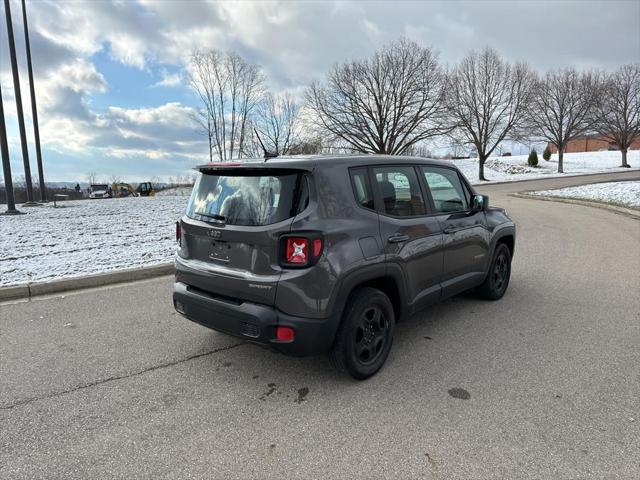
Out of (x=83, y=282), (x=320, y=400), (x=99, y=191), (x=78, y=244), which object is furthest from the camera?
(x=99, y=191)

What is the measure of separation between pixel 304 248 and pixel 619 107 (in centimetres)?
5347

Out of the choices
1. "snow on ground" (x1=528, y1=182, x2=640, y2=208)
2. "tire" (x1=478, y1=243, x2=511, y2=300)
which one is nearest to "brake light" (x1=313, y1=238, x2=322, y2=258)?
"tire" (x1=478, y1=243, x2=511, y2=300)

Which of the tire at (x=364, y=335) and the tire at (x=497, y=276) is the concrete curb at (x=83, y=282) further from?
the tire at (x=497, y=276)

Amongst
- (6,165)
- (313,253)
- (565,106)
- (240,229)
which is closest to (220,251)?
(240,229)

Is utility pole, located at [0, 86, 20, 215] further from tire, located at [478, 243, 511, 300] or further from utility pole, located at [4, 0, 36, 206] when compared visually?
tire, located at [478, 243, 511, 300]

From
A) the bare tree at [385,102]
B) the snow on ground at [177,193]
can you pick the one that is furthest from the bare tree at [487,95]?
the snow on ground at [177,193]

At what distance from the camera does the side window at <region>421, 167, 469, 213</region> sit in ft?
13.9

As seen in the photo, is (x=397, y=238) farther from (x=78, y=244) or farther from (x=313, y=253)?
(x=78, y=244)

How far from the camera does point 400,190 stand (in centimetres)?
377

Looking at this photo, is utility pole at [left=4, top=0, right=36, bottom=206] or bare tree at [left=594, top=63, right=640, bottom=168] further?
bare tree at [left=594, top=63, right=640, bottom=168]

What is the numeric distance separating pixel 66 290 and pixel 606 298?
7027mm

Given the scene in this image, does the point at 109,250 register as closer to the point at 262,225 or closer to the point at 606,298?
the point at 262,225

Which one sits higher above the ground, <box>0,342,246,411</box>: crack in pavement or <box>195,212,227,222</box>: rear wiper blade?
<box>195,212,227,222</box>: rear wiper blade

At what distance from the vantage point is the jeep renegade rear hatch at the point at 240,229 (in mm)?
3061
